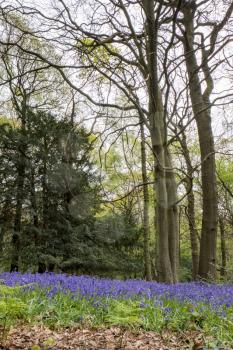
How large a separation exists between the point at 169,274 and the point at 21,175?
10.7 m

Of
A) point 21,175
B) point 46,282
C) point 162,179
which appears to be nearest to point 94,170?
point 21,175

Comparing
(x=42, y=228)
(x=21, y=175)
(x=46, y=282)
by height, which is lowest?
(x=46, y=282)

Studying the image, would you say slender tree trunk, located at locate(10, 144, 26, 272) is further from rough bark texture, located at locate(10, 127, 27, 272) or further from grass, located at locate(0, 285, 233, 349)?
grass, located at locate(0, 285, 233, 349)

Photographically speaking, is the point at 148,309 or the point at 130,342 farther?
the point at 148,309

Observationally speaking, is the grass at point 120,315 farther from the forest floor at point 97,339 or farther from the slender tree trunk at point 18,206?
the slender tree trunk at point 18,206

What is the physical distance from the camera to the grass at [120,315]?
3.55 metres

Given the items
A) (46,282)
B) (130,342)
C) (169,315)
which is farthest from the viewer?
(46,282)

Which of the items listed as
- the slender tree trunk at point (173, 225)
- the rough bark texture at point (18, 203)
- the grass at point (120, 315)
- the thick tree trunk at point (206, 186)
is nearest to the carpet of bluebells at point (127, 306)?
the grass at point (120, 315)

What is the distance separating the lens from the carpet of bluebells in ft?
12.0

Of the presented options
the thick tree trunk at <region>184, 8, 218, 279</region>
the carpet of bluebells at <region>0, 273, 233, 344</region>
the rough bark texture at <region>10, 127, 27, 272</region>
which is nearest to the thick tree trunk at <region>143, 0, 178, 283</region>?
the carpet of bluebells at <region>0, 273, 233, 344</region>

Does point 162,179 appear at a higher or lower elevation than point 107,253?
higher

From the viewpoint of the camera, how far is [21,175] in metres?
16.2

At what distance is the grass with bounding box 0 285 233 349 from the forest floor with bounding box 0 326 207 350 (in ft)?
0.37

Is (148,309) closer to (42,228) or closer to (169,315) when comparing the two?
(169,315)
